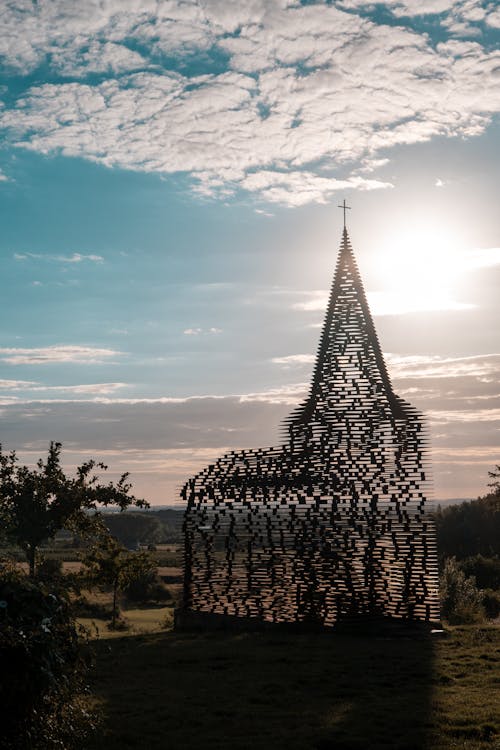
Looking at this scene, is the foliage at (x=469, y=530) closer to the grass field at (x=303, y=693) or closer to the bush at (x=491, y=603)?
the bush at (x=491, y=603)

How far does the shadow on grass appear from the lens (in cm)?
1108

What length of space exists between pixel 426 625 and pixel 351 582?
2.11m

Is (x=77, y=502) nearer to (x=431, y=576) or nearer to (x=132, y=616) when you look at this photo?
(x=132, y=616)

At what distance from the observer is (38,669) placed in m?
6.98

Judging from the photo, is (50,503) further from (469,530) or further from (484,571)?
(469,530)

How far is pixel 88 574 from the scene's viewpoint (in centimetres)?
2714

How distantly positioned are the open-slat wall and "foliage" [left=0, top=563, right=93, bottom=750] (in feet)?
44.0

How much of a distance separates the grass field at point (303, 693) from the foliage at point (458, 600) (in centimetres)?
395

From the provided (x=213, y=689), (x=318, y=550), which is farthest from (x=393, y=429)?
(x=213, y=689)

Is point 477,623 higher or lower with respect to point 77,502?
lower

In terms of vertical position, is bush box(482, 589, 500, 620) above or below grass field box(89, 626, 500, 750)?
below

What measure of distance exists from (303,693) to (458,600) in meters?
13.2

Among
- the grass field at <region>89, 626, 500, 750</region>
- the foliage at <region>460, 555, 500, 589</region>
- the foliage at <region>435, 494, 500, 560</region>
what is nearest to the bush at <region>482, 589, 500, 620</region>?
the foliage at <region>460, 555, 500, 589</region>

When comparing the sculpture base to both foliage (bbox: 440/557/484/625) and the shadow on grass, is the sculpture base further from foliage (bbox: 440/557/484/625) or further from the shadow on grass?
foliage (bbox: 440/557/484/625)
